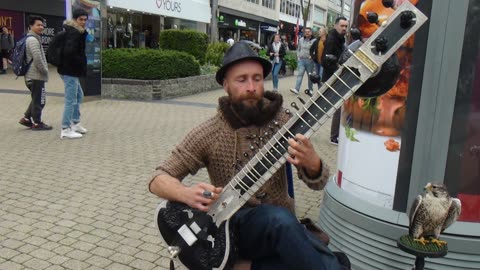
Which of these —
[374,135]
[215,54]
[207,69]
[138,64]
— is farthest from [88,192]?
[215,54]

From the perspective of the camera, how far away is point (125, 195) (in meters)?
4.94

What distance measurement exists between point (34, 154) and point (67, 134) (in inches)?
40.1

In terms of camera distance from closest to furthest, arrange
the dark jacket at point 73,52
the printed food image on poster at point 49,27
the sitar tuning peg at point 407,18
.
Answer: the sitar tuning peg at point 407,18 → the dark jacket at point 73,52 → the printed food image on poster at point 49,27

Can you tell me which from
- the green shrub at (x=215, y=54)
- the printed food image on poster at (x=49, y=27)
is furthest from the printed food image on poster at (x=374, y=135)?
the printed food image on poster at (x=49, y=27)

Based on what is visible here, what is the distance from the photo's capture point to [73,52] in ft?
23.5

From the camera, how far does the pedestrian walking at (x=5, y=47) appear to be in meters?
16.5

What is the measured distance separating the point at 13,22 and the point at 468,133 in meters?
20.0

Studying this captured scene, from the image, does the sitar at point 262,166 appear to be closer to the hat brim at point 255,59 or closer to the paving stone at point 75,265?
the hat brim at point 255,59

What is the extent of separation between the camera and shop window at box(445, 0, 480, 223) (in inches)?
105

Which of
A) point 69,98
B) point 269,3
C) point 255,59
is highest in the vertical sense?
point 269,3

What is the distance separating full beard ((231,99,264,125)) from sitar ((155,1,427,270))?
239 millimetres

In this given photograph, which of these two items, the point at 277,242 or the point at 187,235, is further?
the point at 187,235

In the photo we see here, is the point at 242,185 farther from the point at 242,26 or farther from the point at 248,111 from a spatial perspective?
the point at 242,26

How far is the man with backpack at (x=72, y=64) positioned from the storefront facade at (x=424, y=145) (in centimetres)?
512
